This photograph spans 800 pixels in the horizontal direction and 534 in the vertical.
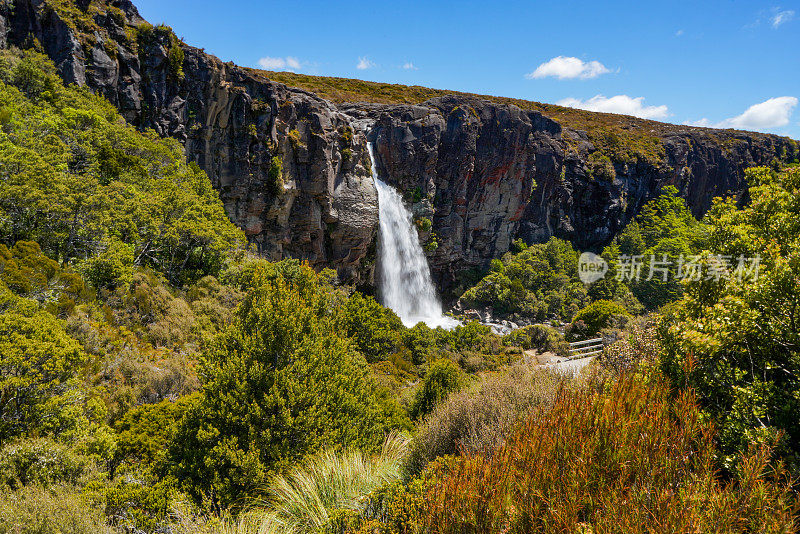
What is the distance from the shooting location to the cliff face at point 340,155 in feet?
81.5

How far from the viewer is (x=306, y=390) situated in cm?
773

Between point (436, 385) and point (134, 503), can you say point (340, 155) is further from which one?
point (134, 503)

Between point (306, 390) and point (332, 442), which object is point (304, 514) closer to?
point (332, 442)

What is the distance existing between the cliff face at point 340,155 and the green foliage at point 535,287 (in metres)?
5.29

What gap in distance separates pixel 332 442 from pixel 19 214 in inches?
500

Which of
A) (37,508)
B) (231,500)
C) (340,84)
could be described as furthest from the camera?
(340,84)

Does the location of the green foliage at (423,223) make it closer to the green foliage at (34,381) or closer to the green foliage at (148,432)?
the green foliage at (148,432)

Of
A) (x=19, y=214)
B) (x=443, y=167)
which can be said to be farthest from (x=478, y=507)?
(x=443, y=167)

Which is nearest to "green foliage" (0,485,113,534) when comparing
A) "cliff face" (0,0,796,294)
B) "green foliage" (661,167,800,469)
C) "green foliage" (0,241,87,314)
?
"green foliage" (0,241,87,314)

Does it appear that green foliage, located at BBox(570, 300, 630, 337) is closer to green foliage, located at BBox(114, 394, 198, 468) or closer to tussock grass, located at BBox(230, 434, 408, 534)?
tussock grass, located at BBox(230, 434, 408, 534)

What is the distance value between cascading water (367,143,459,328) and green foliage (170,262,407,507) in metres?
26.7

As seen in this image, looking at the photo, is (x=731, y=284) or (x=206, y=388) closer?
(x=731, y=284)

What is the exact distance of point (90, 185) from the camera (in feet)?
46.5

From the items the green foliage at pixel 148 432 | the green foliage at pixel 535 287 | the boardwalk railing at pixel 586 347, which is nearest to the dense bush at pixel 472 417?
the green foliage at pixel 148 432
